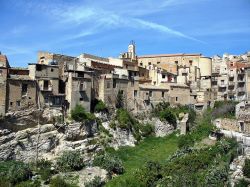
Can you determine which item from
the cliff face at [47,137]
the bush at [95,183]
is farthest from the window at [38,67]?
the bush at [95,183]

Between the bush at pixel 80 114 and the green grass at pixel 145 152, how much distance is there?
13.3 ft

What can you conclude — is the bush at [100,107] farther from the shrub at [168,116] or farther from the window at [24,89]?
the window at [24,89]

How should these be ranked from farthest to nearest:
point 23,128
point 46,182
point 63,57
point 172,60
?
point 172,60 < point 63,57 < point 23,128 < point 46,182

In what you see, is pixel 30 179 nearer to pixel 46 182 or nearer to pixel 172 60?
pixel 46 182

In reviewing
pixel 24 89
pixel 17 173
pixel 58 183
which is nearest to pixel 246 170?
pixel 58 183

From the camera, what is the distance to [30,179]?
128 ft

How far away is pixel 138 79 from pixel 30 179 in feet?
66.7

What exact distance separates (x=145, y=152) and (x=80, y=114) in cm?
756

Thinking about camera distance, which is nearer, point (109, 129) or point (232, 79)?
point (109, 129)

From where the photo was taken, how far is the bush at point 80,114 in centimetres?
4509

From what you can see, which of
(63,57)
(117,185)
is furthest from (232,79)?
(117,185)

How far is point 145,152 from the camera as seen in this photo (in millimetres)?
46344

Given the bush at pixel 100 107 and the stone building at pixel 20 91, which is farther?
the bush at pixel 100 107

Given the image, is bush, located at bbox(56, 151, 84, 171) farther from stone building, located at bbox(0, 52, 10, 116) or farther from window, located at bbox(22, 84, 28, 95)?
window, located at bbox(22, 84, 28, 95)
